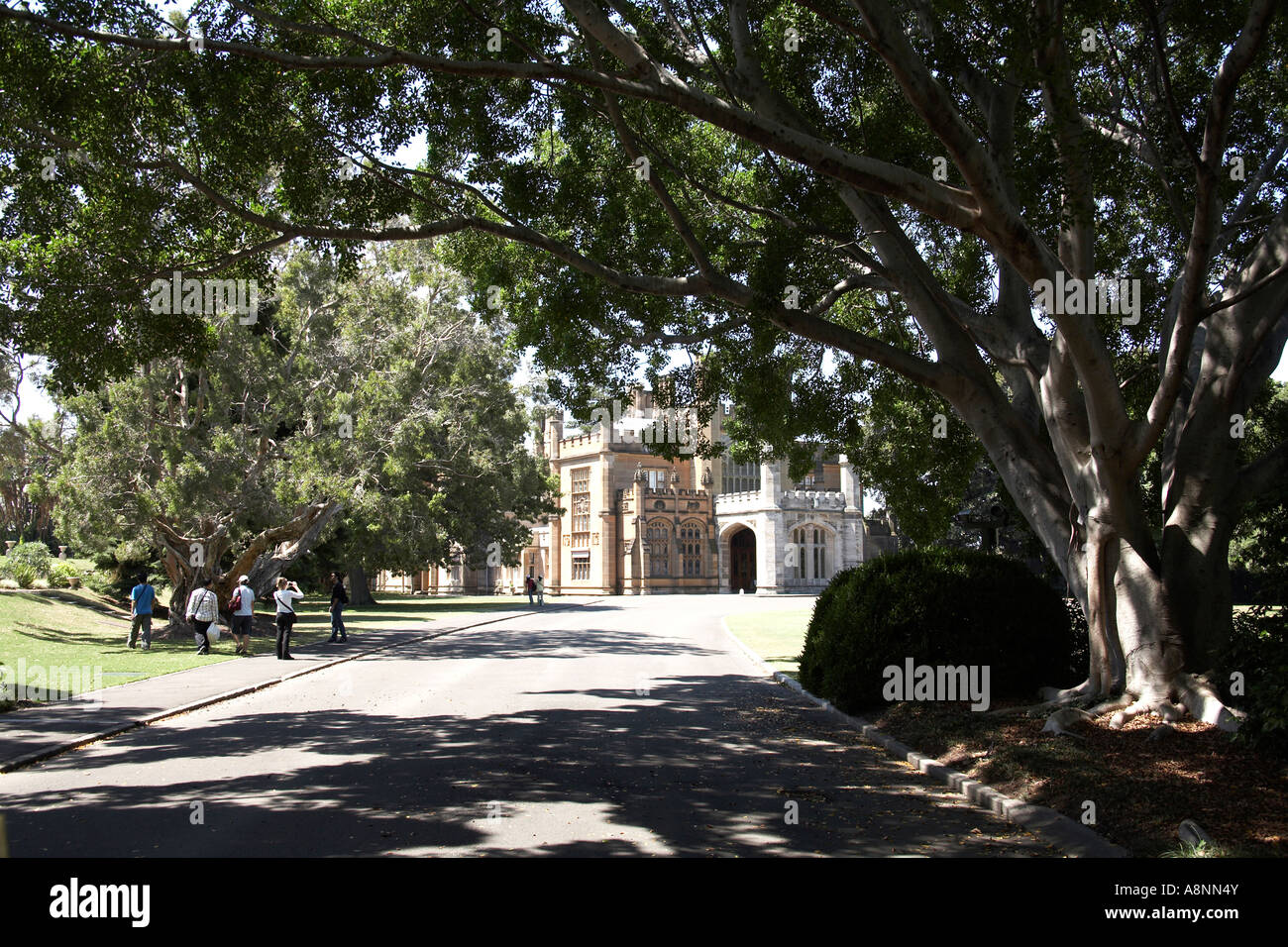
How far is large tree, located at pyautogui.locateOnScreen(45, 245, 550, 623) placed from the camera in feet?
74.7

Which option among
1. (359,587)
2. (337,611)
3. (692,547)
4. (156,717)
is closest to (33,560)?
(337,611)

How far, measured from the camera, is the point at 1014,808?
23.5 ft

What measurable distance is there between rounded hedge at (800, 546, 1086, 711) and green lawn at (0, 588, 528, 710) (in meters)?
11.3

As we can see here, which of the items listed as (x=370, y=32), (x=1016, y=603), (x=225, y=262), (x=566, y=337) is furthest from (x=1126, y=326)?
(x=225, y=262)

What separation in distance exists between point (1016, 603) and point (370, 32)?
10785mm

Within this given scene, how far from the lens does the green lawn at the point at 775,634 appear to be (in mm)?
20439

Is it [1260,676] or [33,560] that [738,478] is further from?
[1260,676]

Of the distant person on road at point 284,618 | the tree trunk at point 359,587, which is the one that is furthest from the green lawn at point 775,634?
the tree trunk at point 359,587

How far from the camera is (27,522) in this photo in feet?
189

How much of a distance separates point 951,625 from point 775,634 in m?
A: 17.1

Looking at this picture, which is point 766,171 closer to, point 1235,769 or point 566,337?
point 566,337

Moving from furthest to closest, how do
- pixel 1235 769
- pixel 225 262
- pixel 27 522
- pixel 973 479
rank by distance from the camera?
pixel 27 522
pixel 973 479
pixel 225 262
pixel 1235 769

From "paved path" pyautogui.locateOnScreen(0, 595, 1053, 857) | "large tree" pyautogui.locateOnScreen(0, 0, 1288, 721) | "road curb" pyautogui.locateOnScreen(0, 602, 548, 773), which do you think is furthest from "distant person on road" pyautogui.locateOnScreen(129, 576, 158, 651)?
"large tree" pyautogui.locateOnScreen(0, 0, 1288, 721)

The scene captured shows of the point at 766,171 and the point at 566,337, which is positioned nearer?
the point at 766,171
